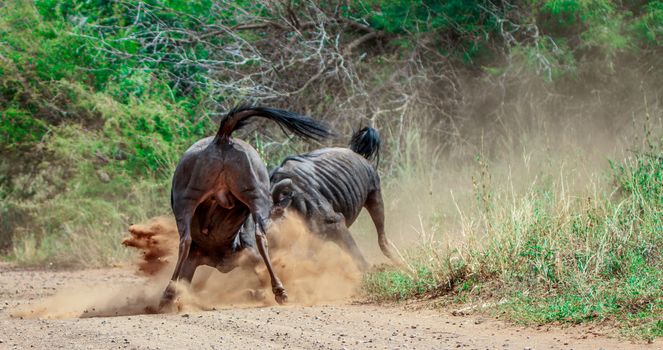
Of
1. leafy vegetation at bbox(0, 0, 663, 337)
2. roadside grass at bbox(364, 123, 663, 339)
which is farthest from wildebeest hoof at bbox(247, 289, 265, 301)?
leafy vegetation at bbox(0, 0, 663, 337)

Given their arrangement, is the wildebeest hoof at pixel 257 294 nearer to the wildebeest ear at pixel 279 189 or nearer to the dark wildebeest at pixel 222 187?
the dark wildebeest at pixel 222 187

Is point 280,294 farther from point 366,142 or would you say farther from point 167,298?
point 366,142

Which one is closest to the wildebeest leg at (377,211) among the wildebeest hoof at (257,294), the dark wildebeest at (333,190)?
the dark wildebeest at (333,190)

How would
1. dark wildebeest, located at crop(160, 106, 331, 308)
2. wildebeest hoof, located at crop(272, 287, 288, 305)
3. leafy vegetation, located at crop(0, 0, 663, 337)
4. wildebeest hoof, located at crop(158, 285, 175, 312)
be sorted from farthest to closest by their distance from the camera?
leafy vegetation, located at crop(0, 0, 663, 337) < wildebeest hoof, located at crop(272, 287, 288, 305) < dark wildebeest, located at crop(160, 106, 331, 308) < wildebeest hoof, located at crop(158, 285, 175, 312)

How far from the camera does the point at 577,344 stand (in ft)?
20.7

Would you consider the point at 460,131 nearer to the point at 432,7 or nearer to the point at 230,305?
the point at 432,7

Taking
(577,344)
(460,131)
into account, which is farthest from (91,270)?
(577,344)

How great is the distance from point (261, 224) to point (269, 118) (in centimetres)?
98

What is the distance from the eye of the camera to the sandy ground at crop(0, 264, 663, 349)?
6.37 m

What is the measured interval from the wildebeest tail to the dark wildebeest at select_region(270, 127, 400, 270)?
3.38 feet

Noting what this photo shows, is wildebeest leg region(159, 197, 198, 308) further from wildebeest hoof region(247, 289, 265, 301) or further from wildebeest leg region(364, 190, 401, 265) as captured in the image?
Result: wildebeest leg region(364, 190, 401, 265)

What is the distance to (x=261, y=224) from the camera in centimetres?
873

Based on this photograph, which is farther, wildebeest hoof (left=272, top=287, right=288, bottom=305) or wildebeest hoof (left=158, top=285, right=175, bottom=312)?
wildebeest hoof (left=272, top=287, right=288, bottom=305)

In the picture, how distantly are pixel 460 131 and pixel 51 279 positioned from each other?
732cm
